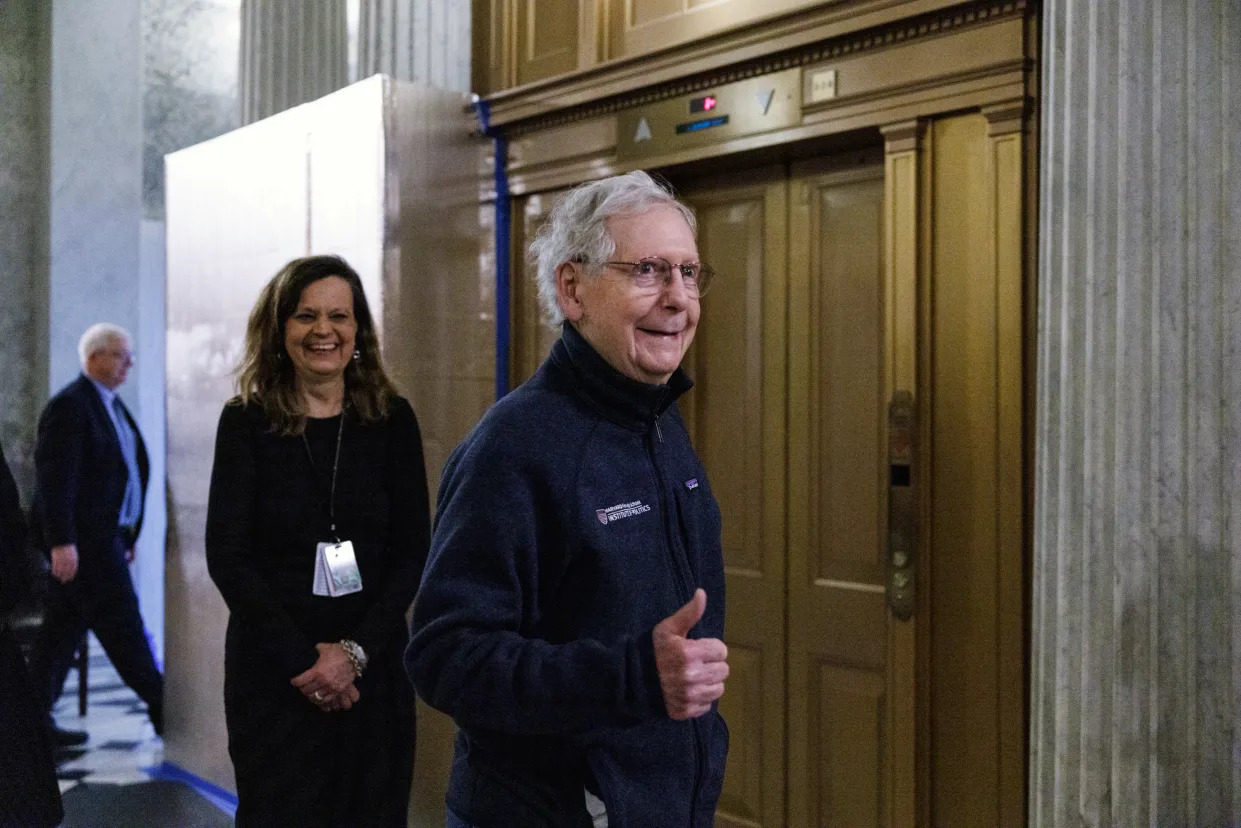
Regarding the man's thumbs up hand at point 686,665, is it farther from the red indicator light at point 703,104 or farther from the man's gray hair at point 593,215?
the red indicator light at point 703,104

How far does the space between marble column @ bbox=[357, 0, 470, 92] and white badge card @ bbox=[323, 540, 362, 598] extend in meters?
2.18

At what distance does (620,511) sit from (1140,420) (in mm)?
1504

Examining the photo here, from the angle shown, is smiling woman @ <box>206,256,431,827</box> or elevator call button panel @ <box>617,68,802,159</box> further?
elevator call button panel @ <box>617,68,802,159</box>

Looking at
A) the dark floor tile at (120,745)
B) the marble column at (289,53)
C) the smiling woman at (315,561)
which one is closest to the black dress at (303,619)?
the smiling woman at (315,561)

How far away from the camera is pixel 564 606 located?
5.28 feet

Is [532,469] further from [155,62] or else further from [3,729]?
[155,62]

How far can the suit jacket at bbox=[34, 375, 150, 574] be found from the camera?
5.54 metres

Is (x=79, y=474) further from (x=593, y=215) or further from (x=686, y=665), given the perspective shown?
(x=686, y=665)

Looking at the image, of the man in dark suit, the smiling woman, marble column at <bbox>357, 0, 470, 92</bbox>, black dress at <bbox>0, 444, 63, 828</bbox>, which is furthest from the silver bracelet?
the man in dark suit

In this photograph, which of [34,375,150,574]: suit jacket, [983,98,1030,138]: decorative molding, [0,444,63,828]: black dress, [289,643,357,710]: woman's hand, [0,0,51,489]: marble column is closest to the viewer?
[0,444,63,828]: black dress

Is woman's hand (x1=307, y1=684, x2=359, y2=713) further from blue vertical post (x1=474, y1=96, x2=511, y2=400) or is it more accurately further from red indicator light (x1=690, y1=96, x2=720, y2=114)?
red indicator light (x1=690, y1=96, x2=720, y2=114)

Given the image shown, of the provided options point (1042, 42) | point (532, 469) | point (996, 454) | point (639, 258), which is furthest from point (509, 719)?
point (1042, 42)

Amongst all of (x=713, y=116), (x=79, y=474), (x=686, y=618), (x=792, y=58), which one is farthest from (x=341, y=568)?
(x=79, y=474)

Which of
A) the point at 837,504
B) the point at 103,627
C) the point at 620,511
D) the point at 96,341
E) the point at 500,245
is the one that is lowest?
the point at 103,627
